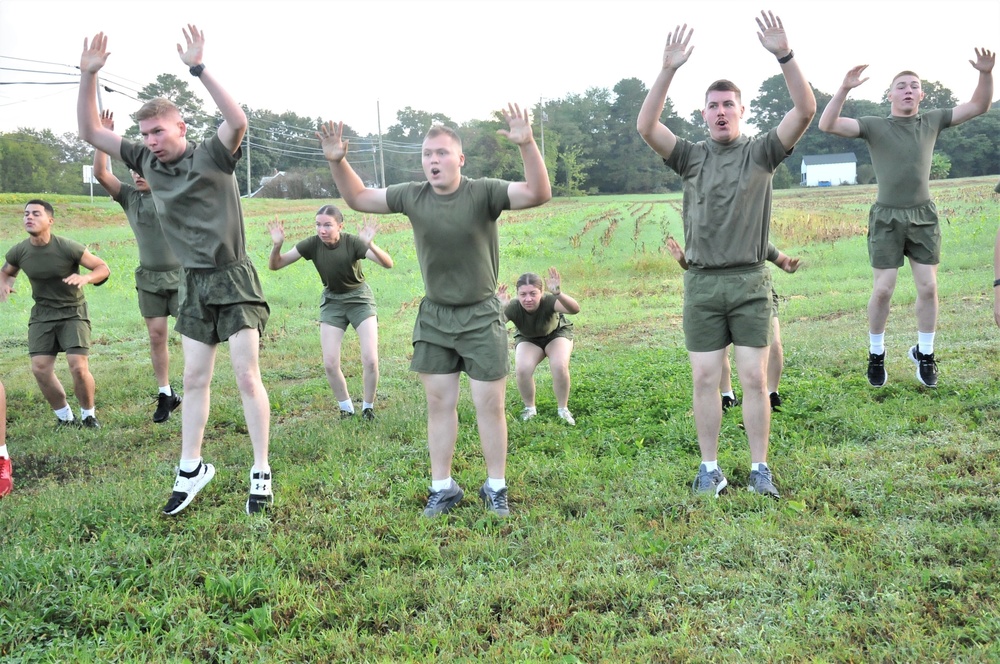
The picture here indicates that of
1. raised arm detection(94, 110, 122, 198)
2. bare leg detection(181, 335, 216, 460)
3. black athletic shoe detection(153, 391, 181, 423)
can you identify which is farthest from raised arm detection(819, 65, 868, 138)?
black athletic shoe detection(153, 391, 181, 423)

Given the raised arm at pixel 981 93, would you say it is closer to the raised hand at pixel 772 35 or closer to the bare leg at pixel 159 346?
the raised hand at pixel 772 35

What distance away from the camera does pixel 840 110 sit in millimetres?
6645

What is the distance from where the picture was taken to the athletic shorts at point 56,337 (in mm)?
7707

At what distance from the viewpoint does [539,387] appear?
335 inches

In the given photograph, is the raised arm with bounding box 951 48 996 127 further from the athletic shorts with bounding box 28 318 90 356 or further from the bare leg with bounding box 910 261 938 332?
the athletic shorts with bounding box 28 318 90 356

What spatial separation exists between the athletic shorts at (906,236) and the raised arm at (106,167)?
21.4 ft

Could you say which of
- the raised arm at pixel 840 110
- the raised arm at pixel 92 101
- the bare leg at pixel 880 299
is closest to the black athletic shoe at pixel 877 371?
the bare leg at pixel 880 299

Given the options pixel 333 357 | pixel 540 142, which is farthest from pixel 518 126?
pixel 540 142

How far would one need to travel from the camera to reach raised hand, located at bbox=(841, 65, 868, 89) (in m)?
6.39

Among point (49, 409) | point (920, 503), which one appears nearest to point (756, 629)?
point (920, 503)

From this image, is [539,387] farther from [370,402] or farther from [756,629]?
[756,629]

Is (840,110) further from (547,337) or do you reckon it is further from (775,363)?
(547,337)

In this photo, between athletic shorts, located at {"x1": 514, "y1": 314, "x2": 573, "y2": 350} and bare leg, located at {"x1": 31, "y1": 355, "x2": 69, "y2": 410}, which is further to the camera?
bare leg, located at {"x1": 31, "y1": 355, "x2": 69, "y2": 410}

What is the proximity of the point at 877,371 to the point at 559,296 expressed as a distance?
9.81ft
